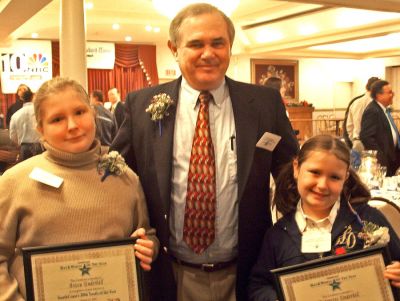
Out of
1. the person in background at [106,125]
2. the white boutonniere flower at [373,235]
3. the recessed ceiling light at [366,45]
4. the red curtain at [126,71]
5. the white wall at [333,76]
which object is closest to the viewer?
the white boutonniere flower at [373,235]

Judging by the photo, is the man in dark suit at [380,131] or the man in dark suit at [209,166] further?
the man in dark suit at [380,131]

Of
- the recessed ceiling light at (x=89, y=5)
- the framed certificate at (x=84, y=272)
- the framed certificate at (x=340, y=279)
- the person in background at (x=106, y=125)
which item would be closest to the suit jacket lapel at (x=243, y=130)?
the framed certificate at (x=340, y=279)

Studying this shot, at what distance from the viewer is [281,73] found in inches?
651

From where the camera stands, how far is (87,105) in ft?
5.68

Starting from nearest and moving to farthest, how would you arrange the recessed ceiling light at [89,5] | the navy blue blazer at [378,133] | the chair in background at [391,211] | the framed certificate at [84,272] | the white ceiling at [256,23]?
the framed certificate at [84,272] < the chair in background at [391,211] < the navy blue blazer at [378,133] < the recessed ceiling light at [89,5] < the white ceiling at [256,23]

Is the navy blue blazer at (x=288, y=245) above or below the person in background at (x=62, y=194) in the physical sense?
below

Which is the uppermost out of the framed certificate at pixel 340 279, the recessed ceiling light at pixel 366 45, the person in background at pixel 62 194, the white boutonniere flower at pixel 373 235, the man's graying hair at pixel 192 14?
the recessed ceiling light at pixel 366 45

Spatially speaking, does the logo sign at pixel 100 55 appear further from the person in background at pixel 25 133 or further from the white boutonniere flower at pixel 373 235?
the white boutonniere flower at pixel 373 235

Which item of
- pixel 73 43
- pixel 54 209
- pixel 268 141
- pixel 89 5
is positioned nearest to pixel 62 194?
pixel 54 209

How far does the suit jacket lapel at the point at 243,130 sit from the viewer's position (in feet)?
6.14

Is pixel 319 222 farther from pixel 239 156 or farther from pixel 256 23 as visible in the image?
pixel 256 23

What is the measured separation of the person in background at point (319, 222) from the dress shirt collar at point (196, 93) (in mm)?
384

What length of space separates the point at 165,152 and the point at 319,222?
640 mm

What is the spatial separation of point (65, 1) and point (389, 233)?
194 inches
